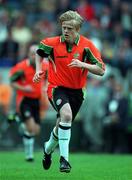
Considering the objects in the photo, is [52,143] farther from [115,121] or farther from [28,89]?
[115,121]

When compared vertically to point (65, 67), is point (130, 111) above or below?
below

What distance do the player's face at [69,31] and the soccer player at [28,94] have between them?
5.04 meters

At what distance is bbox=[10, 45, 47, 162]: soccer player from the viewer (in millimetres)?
16547

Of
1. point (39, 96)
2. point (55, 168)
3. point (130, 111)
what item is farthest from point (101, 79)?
point (55, 168)

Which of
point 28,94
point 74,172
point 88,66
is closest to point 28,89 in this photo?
point 28,94

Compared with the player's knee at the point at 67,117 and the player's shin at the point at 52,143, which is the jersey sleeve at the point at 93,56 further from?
the player's shin at the point at 52,143

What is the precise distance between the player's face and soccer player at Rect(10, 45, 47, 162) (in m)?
5.04

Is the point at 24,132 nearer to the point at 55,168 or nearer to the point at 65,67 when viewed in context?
the point at 55,168

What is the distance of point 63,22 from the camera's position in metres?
11.4

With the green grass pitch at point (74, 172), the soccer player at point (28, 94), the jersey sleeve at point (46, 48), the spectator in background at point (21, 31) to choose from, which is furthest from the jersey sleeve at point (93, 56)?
the spectator in background at point (21, 31)

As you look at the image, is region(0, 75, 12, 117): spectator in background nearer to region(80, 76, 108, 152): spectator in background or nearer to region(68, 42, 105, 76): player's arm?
region(80, 76, 108, 152): spectator in background

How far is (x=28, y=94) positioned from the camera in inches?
658

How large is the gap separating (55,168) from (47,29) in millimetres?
10695

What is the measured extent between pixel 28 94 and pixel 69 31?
18.1 ft
